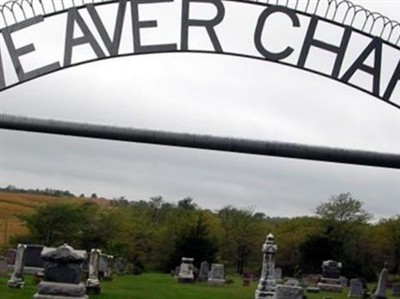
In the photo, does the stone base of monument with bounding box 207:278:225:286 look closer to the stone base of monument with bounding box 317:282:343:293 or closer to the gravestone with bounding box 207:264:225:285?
the gravestone with bounding box 207:264:225:285

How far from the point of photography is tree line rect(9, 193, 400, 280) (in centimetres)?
4016

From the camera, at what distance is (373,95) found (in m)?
3.76

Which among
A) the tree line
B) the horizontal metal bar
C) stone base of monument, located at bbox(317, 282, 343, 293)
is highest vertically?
the tree line

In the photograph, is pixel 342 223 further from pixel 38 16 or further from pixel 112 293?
pixel 38 16

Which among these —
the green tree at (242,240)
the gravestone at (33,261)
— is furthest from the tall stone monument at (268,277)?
the green tree at (242,240)

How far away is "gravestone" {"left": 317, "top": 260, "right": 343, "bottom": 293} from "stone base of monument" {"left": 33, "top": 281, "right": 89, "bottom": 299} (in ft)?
56.6

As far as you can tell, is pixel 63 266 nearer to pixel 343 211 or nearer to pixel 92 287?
pixel 92 287

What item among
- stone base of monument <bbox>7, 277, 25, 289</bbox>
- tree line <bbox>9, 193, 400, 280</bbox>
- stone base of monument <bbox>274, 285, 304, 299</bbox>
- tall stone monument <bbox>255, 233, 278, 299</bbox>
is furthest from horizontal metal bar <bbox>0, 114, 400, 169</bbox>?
tree line <bbox>9, 193, 400, 280</bbox>

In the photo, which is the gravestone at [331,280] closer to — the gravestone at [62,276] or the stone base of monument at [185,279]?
the stone base of monument at [185,279]

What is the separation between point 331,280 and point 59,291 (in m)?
18.3

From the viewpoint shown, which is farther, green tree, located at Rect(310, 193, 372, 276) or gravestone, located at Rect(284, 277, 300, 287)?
green tree, located at Rect(310, 193, 372, 276)

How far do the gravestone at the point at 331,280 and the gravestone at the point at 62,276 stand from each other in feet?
56.0

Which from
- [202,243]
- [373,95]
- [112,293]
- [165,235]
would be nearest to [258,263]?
[165,235]

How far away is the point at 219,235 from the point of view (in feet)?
162
